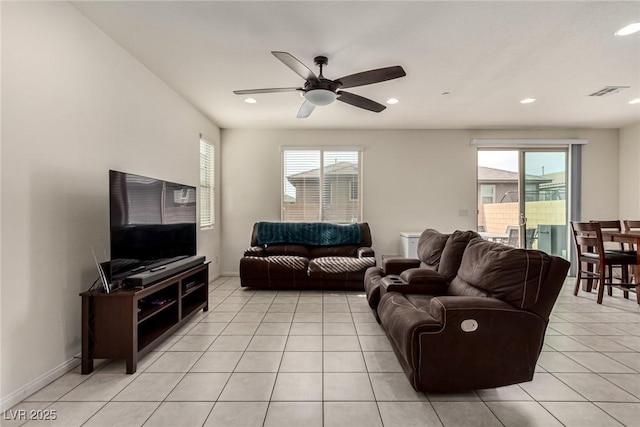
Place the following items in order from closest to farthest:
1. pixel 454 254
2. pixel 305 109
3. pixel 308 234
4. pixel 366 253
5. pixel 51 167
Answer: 1. pixel 51 167
2. pixel 454 254
3. pixel 305 109
4. pixel 366 253
5. pixel 308 234

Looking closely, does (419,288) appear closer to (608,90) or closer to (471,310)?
(471,310)

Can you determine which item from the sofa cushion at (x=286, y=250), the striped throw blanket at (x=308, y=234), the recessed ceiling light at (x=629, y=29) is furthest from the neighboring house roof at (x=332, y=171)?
the recessed ceiling light at (x=629, y=29)

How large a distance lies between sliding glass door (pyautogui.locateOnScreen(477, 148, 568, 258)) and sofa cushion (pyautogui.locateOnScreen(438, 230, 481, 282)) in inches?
122

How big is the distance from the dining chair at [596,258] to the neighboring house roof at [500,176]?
4.91 ft

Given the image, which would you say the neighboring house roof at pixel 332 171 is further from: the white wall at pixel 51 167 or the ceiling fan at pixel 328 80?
the white wall at pixel 51 167

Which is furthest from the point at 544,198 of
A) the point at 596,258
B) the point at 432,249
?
the point at 432,249

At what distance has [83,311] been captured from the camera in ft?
6.68

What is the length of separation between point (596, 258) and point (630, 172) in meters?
2.44

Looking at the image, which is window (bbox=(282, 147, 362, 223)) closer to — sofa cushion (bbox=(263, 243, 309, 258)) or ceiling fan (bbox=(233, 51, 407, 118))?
sofa cushion (bbox=(263, 243, 309, 258))

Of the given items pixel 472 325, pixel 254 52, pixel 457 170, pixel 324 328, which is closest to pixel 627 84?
pixel 457 170

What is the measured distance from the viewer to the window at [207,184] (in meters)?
4.65

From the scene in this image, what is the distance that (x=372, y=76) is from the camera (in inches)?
95.7

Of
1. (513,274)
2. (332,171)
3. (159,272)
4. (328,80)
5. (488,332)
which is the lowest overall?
(488,332)

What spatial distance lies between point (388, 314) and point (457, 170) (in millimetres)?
4034
